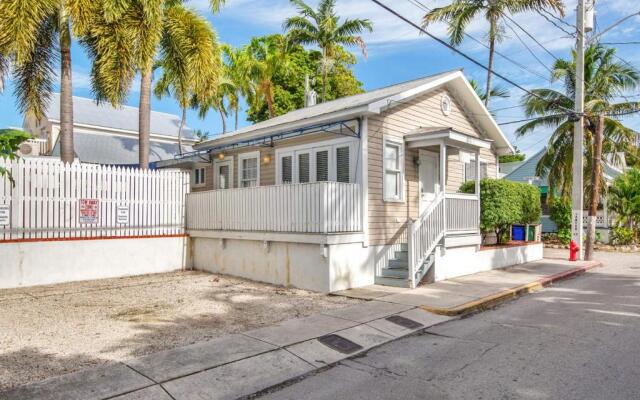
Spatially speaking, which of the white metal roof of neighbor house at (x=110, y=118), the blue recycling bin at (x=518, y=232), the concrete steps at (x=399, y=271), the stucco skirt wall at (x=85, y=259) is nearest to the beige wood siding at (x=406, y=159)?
the concrete steps at (x=399, y=271)

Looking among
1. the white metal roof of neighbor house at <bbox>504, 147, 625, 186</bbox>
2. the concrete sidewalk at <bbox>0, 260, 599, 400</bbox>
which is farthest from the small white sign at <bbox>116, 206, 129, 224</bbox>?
the white metal roof of neighbor house at <bbox>504, 147, 625, 186</bbox>

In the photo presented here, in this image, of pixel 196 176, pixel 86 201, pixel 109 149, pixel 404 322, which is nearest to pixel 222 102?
pixel 109 149

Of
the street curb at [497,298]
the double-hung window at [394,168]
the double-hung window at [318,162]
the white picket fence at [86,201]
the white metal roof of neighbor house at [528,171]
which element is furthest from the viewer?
the white metal roof of neighbor house at [528,171]

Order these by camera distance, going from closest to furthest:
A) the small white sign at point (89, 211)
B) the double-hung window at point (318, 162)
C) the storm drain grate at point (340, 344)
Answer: the storm drain grate at point (340, 344) < the double-hung window at point (318, 162) < the small white sign at point (89, 211)

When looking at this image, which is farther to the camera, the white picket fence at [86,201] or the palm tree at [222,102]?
the palm tree at [222,102]

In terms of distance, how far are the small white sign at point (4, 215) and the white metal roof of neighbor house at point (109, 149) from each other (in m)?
15.4

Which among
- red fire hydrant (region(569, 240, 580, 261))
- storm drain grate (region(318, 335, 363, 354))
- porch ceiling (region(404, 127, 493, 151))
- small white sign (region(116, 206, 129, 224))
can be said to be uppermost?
porch ceiling (region(404, 127, 493, 151))

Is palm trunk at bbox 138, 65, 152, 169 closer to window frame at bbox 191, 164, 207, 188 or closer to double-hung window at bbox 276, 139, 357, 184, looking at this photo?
window frame at bbox 191, 164, 207, 188

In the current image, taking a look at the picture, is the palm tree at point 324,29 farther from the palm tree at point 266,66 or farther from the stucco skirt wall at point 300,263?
the stucco skirt wall at point 300,263

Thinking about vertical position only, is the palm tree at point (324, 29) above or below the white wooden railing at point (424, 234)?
above

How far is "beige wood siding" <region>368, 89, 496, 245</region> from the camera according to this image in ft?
36.6

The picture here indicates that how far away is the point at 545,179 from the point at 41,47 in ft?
84.8

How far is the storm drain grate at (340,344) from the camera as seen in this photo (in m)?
6.25

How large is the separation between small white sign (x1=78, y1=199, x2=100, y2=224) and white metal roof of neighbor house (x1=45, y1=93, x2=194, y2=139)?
20.5m
